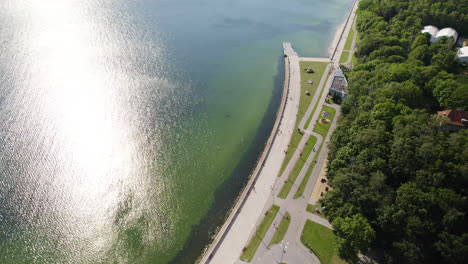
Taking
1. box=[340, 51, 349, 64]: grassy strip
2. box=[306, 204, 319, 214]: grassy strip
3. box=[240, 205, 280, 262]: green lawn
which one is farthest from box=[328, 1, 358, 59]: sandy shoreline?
box=[240, 205, 280, 262]: green lawn

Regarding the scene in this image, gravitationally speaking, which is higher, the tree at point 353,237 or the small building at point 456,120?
the small building at point 456,120

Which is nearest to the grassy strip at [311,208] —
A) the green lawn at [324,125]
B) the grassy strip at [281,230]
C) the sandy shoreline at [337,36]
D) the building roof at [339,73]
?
the grassy strip at [281,230]

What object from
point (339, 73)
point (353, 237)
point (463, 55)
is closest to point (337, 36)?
point (339, 73)

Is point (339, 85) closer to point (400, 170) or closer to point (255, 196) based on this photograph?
point (400, 170)

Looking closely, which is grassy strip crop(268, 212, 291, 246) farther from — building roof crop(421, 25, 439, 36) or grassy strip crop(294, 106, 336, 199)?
building roof crop(421, 25, 439, 36)

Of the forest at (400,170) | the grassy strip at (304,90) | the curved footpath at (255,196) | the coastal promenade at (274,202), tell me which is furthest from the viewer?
the grassy strip at (304,90)

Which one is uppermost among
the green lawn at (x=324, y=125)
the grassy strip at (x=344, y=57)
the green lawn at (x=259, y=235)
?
the grassy strip at (x=344, y=57)

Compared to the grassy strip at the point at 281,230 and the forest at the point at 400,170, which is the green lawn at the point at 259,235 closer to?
the grassy strip at the point at 281,230
